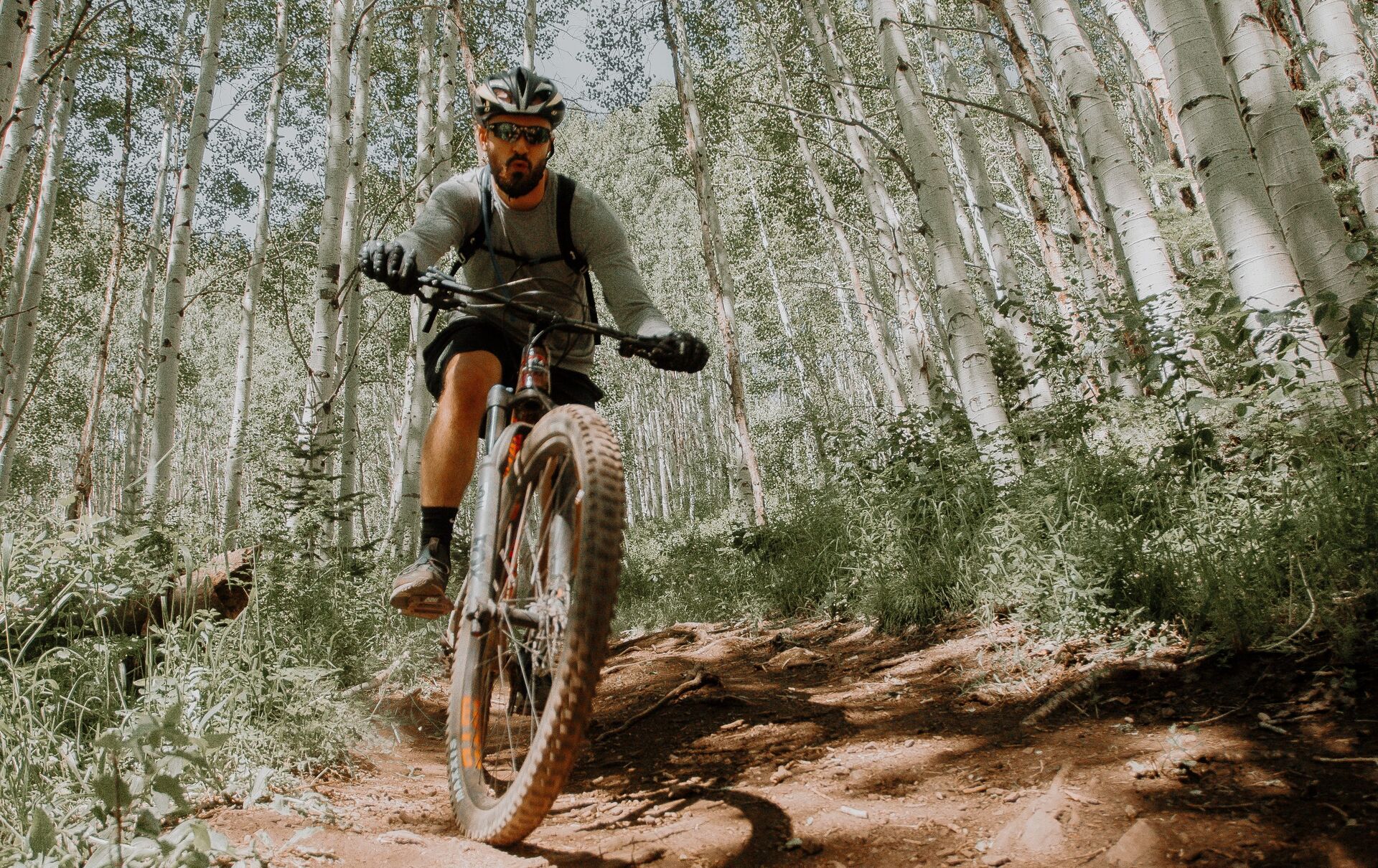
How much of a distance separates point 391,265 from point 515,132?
68 centimetres

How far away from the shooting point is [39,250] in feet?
35.8

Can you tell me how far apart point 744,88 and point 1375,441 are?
779 inches

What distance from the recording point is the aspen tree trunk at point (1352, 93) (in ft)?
20.2

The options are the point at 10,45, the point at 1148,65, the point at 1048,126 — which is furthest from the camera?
the point at 1148,65

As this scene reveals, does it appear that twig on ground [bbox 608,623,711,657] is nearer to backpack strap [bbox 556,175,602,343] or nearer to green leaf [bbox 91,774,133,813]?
backpack strap [bbox 556,175,602,343]

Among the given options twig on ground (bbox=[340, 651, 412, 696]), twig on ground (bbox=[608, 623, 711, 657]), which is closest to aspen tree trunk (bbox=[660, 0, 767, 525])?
twig on ground (bbox=[608, 623, 711, 657])

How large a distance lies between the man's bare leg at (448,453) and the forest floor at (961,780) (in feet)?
2.46

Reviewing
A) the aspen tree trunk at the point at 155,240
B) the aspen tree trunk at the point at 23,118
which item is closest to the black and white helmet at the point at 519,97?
the aspen tree trunk at the point at 23,118

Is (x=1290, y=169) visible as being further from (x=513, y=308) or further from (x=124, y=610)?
(x=124, y=610)

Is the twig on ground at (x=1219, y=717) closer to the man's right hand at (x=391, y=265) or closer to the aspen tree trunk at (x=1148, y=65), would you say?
the man's right hand at (x=391, y=265)

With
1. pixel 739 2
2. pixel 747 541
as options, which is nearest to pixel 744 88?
pixel 739 2

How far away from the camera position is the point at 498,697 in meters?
2.57

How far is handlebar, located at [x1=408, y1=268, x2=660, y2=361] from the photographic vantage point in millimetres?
2428

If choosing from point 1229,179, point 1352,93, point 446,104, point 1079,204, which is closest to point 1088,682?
point 1229,179
